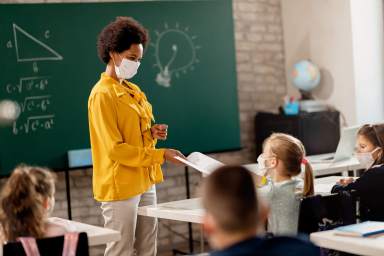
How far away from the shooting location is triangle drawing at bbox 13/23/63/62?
5.14m

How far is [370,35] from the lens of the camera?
634 cm

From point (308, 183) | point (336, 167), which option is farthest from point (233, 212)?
point (336, 167)

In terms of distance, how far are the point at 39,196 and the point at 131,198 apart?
0.94 m

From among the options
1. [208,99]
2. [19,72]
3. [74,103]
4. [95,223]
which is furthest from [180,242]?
[19,72]

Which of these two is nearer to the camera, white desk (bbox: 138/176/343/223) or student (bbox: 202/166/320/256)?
student (bbox: 202/166/320/256)

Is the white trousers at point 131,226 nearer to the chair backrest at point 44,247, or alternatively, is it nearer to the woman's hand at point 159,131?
the woman's hand at point 159,131

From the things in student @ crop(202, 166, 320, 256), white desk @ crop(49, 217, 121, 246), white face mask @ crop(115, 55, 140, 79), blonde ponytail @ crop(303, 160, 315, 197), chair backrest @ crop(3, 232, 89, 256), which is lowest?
white desk @ crop(49, 217, 121, 246)

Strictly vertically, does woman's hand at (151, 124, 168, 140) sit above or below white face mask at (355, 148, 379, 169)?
above

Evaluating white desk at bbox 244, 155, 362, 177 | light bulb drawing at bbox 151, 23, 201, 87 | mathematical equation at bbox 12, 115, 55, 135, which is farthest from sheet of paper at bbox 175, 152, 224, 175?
light bulb drawing at bbox 151, 23, 201, 87

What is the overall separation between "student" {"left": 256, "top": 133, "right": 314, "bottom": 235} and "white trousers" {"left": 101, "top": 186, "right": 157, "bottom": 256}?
68 cm

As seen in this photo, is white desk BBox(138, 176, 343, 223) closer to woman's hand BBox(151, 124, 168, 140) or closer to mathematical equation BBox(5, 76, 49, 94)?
woman's hand BBox(151, 124, 168, 140)

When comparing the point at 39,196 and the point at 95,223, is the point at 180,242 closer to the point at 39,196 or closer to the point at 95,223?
the point at 95,223

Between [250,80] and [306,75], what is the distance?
1.79ft

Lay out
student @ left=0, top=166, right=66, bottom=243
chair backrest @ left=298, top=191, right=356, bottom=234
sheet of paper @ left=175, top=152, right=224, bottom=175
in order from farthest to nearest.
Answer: sheet of paper @ left=175, top=152, right=224, bottom=175 < chair backrest @ left=298, top=191, right=356, bottom=234 < student @ left=0, top=166, right=66, bottom=243
